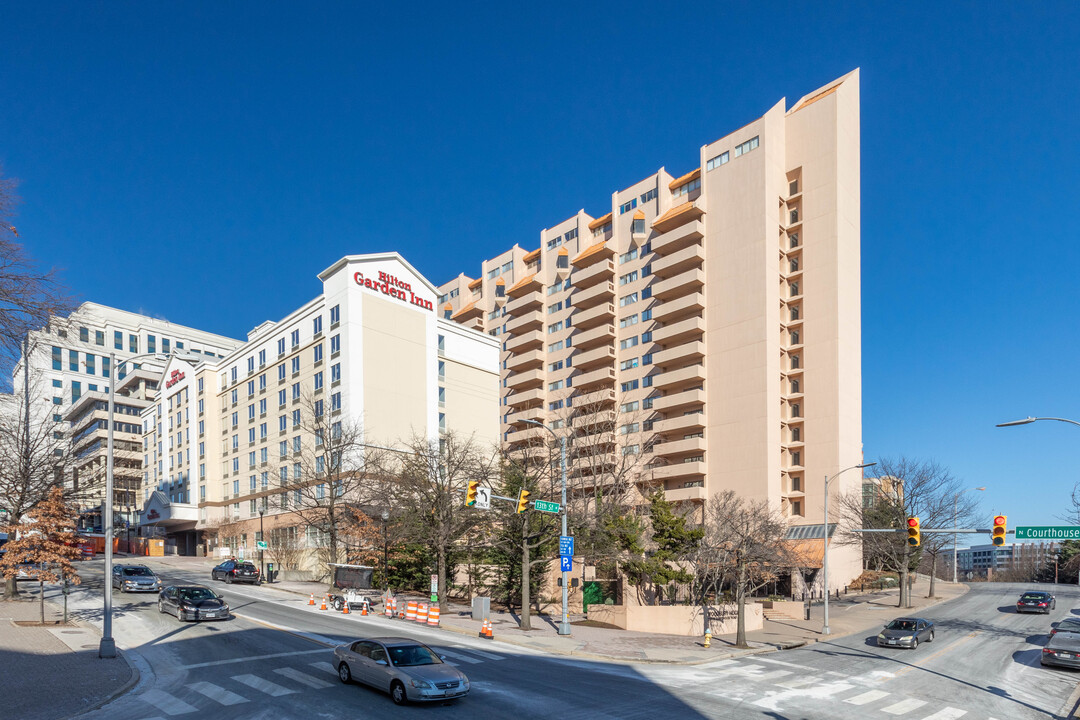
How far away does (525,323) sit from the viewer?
90.1m

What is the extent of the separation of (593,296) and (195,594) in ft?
186

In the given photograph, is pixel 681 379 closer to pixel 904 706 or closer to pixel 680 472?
pixel 680 472

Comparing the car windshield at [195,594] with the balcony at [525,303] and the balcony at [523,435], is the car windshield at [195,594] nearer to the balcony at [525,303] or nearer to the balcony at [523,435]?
the balcony at [523,435]

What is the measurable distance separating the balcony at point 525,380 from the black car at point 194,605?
58028 millimetres

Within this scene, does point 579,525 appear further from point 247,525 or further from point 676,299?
point 247,525

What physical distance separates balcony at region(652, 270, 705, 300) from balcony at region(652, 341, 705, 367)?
535 cm

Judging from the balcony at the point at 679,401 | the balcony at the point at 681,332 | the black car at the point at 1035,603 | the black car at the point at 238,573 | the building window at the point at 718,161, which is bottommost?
the black car at the point at 1035,603

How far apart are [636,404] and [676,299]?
1206 centimetres

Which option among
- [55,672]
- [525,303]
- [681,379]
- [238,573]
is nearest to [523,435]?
[525,303]

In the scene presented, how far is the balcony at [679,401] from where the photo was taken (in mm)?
68375

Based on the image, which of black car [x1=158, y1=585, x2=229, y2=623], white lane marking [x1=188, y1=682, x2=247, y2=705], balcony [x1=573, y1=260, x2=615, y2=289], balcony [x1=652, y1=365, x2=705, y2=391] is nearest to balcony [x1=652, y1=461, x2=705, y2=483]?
balcony [x1=652, y1=365, x2=705, y2=391]

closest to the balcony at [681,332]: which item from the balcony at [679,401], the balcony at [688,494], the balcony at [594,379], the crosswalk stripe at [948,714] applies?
the balcony at [679,401]

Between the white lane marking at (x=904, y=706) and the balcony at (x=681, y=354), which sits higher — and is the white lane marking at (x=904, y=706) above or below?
below

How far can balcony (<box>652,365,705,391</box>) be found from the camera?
6906cm
